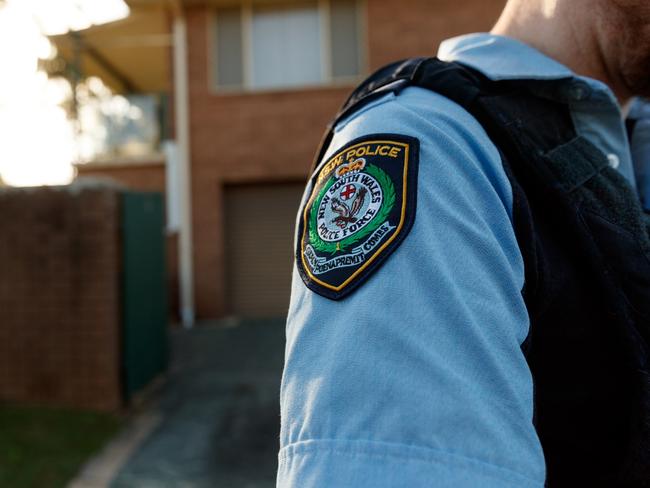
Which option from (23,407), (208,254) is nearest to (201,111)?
(208,254)

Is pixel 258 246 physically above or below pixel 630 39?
below

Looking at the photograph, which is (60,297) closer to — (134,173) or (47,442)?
(47,442)

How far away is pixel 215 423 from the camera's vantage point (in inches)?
225

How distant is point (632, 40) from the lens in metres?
1.07

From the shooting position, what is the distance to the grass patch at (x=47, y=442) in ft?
14.9

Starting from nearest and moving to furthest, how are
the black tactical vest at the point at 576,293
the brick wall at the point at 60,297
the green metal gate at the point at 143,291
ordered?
1. the black tactical vest at the point at 576,293
2. the brick wall at the point at 60,297
3. the green metal gate at the point at 143,291

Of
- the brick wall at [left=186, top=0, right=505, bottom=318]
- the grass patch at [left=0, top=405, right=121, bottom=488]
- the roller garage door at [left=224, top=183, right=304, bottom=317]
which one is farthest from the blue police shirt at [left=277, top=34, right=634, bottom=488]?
the roller garage door at [left=224, top=183, right=304, bottom=317]

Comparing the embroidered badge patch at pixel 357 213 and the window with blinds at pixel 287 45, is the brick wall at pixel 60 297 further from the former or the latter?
the embroidered badge patch at pixel 357 213

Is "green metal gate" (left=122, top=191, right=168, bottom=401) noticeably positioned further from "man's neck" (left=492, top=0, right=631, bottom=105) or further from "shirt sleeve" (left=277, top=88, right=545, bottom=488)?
"shirt sleeve" (left=277, top=88, right=545, bottom=488)

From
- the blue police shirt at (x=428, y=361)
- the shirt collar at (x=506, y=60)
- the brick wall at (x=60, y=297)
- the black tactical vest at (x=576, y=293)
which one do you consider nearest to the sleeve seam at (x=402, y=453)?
the blue police shirt at (x=428, y=361)

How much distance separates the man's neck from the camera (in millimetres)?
1105

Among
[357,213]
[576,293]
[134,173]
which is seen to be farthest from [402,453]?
[134,173]

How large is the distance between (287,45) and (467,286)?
10.5 meters

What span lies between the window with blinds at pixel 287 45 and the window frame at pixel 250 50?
17 millimetres
